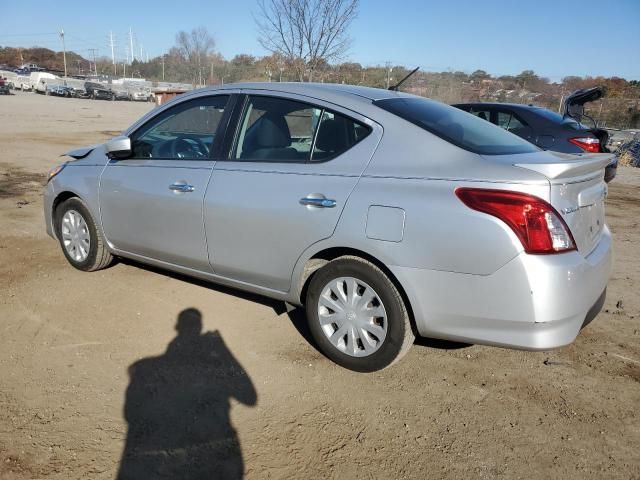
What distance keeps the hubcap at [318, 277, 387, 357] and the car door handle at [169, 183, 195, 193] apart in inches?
48.9

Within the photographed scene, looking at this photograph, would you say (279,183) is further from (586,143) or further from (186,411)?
(586,143)

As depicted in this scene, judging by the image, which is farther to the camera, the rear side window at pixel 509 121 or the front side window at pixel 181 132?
the rear side window at pixel 509 121

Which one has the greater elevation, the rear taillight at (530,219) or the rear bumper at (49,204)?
the rear taillight at (530,219)

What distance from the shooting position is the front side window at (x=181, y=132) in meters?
3.88

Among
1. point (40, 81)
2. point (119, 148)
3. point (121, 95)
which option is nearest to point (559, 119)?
point (119, 148)

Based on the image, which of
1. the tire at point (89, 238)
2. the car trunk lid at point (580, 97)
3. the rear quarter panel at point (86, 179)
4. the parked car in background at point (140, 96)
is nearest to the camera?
the rear quarter panel at point (86, 179)

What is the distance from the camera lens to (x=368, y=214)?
9.53ft

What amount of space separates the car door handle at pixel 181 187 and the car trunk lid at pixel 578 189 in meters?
2.15

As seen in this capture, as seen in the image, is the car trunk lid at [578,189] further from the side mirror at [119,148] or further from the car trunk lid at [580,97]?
the car trunk lid at [580,97]

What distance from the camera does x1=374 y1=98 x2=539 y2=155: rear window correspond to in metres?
3.03

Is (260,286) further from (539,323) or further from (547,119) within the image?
(547,119)

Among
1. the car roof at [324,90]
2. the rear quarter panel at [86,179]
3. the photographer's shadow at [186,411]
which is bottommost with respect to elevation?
the photographer's shadow at [186,411]

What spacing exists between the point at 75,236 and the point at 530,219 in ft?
12.8

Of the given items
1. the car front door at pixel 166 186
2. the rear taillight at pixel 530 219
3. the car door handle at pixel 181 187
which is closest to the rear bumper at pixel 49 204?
the car front door at pixel 166 186
